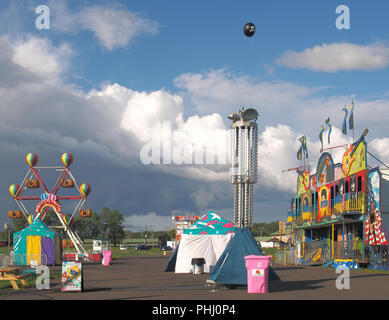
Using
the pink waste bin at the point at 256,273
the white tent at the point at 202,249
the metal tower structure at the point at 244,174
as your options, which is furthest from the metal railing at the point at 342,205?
the pink waste bin at the point at 256,273

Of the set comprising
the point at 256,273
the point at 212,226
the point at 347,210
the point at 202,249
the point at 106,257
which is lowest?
the point at 106,257

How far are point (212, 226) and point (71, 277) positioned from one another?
541 inches

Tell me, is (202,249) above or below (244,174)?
below

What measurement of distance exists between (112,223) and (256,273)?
12352 cm

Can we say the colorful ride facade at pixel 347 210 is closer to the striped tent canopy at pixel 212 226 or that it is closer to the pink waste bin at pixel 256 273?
the striped tent canopy at pixel 212 226

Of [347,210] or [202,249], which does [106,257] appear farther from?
[347,210]

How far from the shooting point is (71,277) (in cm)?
1602

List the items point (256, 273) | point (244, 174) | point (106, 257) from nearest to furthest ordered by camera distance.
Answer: point (256, 273), point (244, 174), point (106, 257)

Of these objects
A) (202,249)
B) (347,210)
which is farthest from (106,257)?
(347,210)

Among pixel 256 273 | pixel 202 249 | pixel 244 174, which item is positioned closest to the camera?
pixel 256 273

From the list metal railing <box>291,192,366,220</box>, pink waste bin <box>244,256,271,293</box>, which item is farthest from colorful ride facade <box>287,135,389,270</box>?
pink waste bin <box>244,256,271,293</box>

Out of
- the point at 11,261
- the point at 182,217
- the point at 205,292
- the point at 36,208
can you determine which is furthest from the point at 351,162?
the point at 182,217

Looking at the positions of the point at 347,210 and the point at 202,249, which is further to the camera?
the point at 347,210
